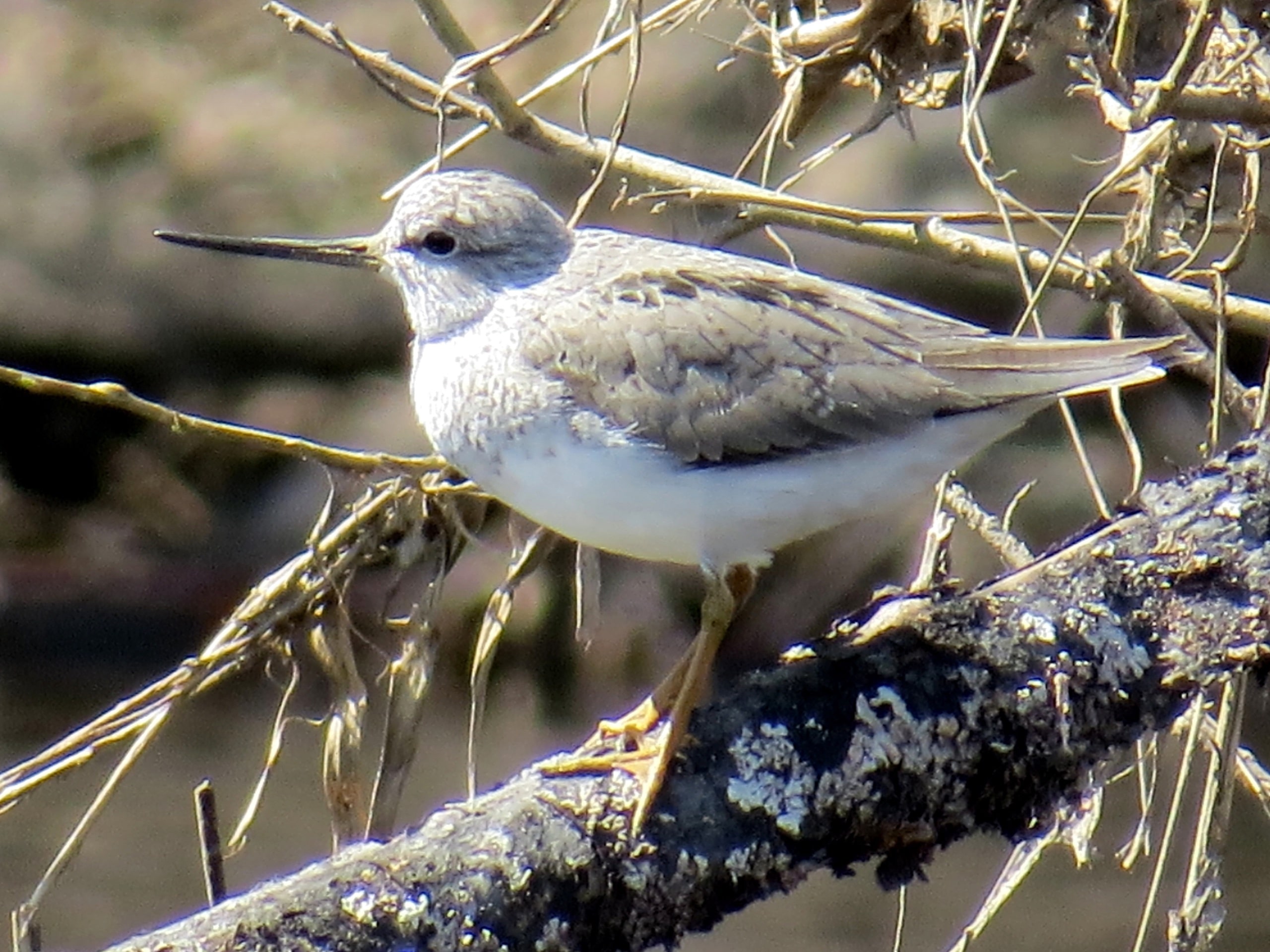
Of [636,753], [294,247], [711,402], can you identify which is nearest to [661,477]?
[711,402]

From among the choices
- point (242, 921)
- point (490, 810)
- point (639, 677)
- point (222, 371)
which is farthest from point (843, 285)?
point (222, 371)

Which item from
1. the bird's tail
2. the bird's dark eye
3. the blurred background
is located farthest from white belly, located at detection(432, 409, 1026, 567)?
the blurred background

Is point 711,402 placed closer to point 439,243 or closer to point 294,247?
point 439,243

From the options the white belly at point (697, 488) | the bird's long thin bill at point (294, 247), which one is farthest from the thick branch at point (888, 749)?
the bird's long thin bill at point (294, 247)

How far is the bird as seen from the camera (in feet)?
13.4

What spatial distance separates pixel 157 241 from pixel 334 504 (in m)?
9.32

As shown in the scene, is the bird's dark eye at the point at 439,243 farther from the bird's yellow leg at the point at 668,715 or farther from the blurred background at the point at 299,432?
the blurred background at the point at 299,432

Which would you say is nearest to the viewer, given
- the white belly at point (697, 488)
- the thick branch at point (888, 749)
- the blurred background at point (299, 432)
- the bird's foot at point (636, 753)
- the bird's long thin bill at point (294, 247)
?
the thick branch at point (888, 749)

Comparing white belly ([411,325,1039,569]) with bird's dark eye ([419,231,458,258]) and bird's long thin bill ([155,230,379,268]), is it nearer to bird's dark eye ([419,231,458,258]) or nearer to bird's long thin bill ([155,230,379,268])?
bird's dark eye ([419,231,458,258])

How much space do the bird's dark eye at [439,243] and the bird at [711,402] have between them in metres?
0.21

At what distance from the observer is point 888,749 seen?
339 cm

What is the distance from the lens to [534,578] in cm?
1130

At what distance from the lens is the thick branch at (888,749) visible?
122 inches

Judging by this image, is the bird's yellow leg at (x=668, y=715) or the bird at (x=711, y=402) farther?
the bird at (x=711, y=402)
